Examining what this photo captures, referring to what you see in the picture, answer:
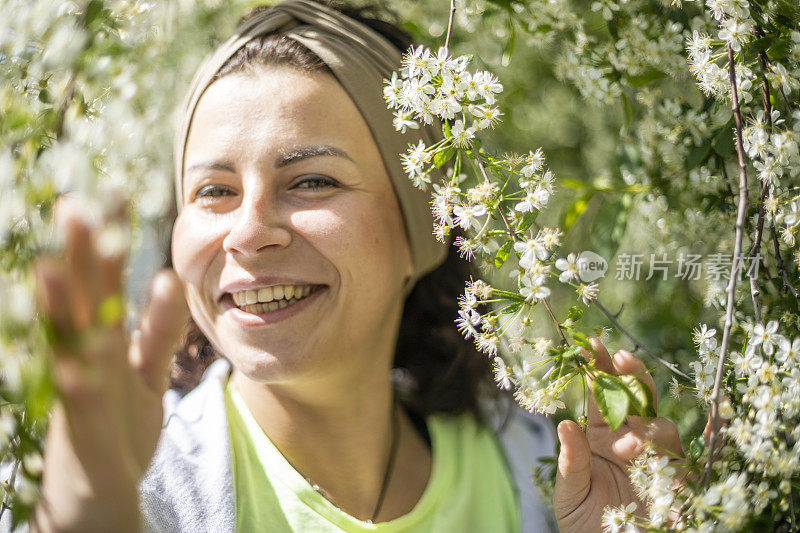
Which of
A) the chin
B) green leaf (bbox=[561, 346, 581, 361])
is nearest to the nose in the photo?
the chin

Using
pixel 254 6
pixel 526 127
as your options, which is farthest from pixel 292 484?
pixel 526 127

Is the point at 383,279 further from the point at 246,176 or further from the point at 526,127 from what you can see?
the point at 526,127

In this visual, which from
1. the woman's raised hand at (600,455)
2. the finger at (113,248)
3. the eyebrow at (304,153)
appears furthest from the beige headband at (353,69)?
the finger at (113,248)

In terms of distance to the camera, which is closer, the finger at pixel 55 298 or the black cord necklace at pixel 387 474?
the finger at pixel 55 298

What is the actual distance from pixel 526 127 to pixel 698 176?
0.99m

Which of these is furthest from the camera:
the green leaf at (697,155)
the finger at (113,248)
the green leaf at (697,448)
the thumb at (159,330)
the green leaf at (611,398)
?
the green leaf at (697,155)

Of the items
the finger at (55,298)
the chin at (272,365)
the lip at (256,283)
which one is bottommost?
the finger at (55,298)

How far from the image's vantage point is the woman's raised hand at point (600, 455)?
1.15 metres

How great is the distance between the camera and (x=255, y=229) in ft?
3.76

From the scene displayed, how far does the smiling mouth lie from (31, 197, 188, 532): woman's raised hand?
39 centimetres

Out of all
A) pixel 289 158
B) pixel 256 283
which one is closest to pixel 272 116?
pixel 289 158

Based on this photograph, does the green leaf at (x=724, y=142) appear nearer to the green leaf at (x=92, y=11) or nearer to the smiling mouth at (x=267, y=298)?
the smiling mouth at (x=267, y=298)

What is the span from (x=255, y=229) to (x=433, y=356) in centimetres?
76

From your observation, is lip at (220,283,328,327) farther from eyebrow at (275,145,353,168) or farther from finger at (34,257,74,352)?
finger at (34,257,74,352)
